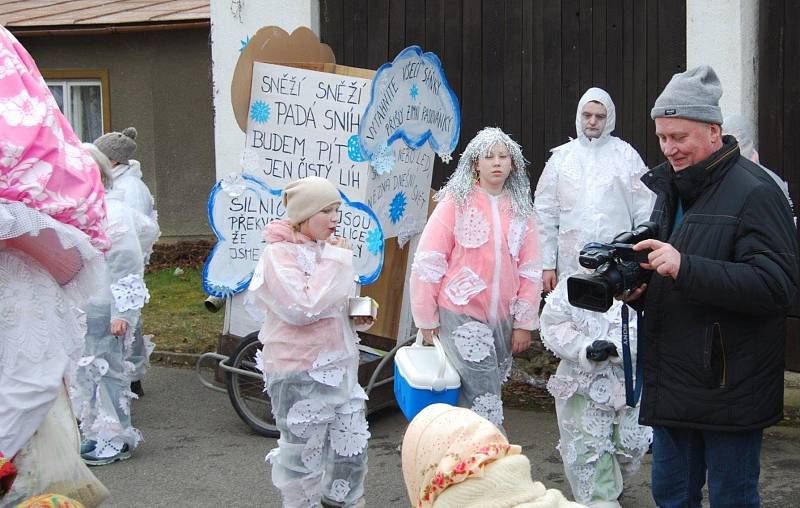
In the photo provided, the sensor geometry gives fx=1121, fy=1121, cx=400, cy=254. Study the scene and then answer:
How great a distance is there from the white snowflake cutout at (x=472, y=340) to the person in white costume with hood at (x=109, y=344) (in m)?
2.01

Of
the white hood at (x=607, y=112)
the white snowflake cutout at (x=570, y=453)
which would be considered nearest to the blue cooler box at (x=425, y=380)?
the white snowflake cutout at (x=570, y=453)

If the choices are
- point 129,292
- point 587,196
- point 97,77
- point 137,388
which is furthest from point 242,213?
point 97,77

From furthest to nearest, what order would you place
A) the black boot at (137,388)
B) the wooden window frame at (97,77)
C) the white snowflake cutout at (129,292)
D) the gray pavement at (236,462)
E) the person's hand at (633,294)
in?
the wooden window frame at (97,77) → the black boot at (137,388) → the white snowflake cutout at (129,292) → the gray pavement at (236,462) → the person's hand at (633,294)

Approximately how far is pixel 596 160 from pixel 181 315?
18.2 feet

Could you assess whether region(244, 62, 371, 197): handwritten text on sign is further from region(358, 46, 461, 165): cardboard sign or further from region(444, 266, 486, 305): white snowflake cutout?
region(444, 266, 486, 305): white snowflake cutout

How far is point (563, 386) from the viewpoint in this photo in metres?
5.21

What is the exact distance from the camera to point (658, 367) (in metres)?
3.63

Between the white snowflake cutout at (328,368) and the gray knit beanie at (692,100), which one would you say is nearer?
the gray knit beanie at (692,100)

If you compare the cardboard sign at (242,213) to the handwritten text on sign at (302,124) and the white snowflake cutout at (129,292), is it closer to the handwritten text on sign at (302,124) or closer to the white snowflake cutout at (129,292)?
the handwritten text on sign at (302,124)

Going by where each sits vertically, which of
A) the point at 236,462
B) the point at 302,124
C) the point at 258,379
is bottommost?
the point at 236,462

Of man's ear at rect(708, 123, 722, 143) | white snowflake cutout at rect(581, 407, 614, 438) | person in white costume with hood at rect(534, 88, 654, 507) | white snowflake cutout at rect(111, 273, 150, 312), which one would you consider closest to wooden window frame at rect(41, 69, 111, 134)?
white snowflake cutout at rect(111, 273, 150, 312)

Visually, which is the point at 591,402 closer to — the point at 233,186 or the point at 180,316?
the point at 233,186

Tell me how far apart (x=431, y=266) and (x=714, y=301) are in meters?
2.11

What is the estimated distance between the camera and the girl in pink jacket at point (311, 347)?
4.79 meters
